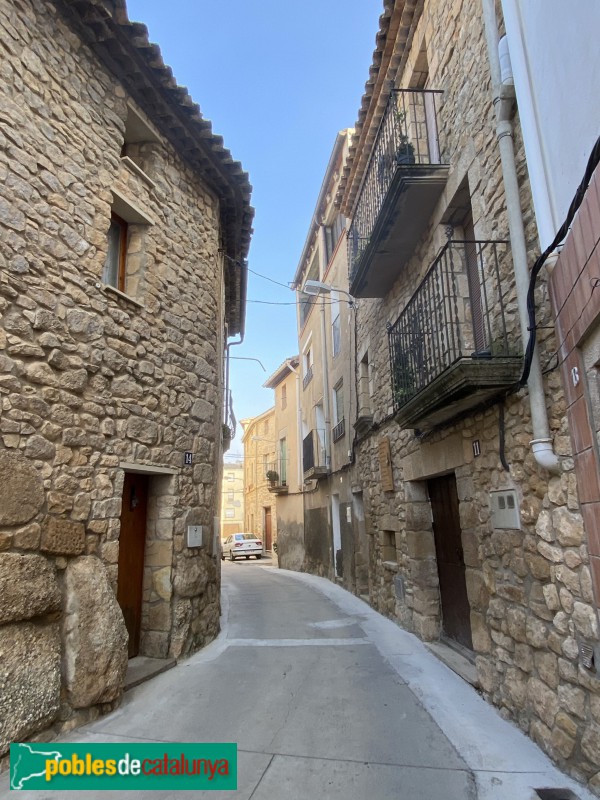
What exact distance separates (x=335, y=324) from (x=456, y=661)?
28.0 ft

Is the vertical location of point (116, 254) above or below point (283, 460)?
above

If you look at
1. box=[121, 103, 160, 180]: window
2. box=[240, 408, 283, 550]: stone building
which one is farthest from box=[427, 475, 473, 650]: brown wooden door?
box=[240, 408, 283, 550]: stone building

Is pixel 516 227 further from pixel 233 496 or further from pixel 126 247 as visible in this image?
pixel 233 496

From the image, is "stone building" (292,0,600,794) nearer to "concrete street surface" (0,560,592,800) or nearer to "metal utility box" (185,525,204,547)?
"concrete street surface" (0,560,592,800)

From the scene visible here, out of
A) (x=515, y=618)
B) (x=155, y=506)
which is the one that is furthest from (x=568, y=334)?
(x=155, y=506)

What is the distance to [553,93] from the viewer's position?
111 inches

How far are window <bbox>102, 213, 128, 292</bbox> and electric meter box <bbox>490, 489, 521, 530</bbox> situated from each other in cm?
391

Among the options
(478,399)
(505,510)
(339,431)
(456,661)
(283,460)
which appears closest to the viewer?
(505,510)

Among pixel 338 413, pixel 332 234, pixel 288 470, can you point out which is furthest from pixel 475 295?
pixel 288 470

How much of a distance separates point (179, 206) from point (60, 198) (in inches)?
77.2

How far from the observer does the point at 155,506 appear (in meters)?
5.00

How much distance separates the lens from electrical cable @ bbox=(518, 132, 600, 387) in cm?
225

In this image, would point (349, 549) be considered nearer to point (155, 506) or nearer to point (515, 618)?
point (155, 506)

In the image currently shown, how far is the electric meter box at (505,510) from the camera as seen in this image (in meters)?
3.37
